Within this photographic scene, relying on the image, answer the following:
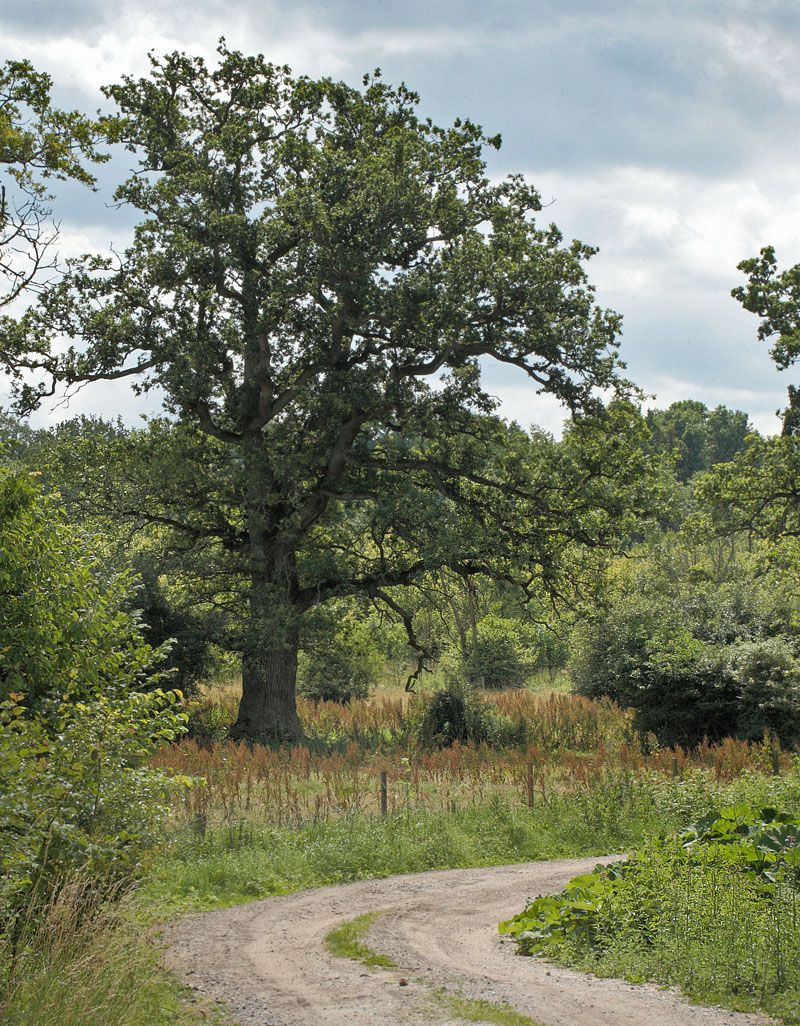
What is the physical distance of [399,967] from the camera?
7945 mm

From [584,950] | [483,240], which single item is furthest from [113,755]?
[483,240]

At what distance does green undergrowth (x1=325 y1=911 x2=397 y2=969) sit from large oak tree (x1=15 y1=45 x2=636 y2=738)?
10.8 metres

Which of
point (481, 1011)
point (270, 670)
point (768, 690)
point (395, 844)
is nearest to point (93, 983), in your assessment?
point (481, 1011)

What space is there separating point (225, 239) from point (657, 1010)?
17575 millimetres

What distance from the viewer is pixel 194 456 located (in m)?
22.4

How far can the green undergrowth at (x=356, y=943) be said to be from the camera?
8172 mm

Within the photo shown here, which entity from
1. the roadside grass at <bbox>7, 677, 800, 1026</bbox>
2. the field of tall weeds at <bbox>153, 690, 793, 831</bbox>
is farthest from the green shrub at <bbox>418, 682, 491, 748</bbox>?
the roadside grass at <bbox>7, 677, 800, 1026</bbox>

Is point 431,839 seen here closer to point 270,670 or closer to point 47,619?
point 47,619

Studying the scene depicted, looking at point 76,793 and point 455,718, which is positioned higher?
point 76,793

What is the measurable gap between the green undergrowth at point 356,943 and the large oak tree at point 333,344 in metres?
10.8

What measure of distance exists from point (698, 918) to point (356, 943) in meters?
3.17

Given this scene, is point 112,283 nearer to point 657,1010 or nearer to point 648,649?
point 648,649

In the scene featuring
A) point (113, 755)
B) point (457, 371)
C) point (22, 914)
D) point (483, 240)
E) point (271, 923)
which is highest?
point (483, 240)

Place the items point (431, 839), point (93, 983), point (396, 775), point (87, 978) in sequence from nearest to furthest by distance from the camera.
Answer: point (93, 983) < point (87, 978) < point (431, 839) < point (396, 775)
